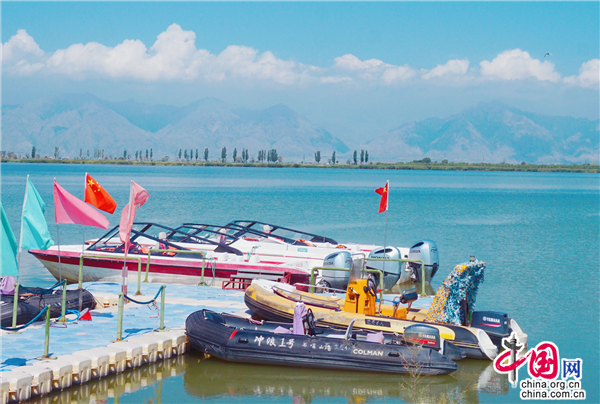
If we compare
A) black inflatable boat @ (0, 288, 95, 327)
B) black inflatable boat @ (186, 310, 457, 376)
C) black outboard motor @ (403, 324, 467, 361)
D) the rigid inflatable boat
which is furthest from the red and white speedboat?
black outboard motor @ (403, 324, 467, 361)

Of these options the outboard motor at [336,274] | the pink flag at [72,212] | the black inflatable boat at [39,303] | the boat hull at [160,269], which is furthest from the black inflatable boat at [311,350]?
the boat hull at [160,269]

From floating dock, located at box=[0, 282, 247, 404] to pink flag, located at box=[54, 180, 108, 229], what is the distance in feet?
6.56

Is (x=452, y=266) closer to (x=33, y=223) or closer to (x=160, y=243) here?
(x=160, y=243)

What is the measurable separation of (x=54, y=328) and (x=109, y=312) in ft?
5.35

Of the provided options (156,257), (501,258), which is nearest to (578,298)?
(501,258)

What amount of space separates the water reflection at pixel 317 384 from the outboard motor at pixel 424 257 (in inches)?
375

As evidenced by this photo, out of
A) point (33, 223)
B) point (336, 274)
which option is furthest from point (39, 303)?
point (336, 274)

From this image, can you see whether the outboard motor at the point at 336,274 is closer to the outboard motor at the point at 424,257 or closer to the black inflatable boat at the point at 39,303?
the outboard motor at the point at 424,257

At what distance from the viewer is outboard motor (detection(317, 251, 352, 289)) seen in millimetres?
17953

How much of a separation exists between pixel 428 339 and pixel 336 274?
6302 mm

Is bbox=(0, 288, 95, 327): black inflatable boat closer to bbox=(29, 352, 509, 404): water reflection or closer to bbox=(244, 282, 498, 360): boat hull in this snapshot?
bbox=(29, 352, 509, 404): water reflection

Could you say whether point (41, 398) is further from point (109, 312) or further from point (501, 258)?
point (501, 258)

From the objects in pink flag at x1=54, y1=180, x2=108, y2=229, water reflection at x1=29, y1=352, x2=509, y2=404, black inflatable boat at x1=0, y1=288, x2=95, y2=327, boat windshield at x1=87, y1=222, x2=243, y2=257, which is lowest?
water reflection at x1=29, y1=352, x2=509, y2=404

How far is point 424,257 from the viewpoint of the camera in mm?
21688
